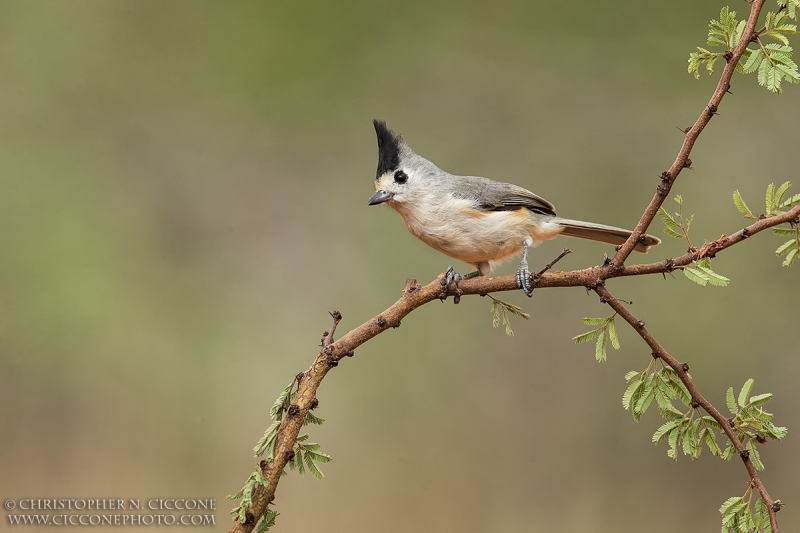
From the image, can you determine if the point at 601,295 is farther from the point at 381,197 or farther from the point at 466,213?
the point at 381,197

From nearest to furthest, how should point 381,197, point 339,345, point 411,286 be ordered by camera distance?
point 339,345, point 411,286, point 381,197

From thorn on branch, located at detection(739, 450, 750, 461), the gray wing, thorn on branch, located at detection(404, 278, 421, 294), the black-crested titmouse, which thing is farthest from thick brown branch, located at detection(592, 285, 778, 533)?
the gray wing

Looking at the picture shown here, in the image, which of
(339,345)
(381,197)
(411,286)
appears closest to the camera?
(339,345)

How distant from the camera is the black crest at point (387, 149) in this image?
6.86 ft

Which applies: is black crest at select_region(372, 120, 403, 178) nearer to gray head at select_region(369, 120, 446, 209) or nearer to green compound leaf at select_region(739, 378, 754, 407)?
gray head at select_region(369, 120, 446, 209)

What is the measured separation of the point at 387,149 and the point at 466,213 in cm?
30

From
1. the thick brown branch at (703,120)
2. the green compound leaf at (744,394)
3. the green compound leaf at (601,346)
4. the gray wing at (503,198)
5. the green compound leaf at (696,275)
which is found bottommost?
the green compound leaf at (744,394)

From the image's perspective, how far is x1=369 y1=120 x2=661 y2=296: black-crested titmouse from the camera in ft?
6.77

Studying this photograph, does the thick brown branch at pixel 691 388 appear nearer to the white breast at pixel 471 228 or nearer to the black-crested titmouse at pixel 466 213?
the black-crested titmouse at pixel 466 213

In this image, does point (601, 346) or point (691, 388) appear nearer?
point (691, 388)

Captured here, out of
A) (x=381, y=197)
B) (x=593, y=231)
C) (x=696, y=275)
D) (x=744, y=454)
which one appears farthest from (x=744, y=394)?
(x=381, y=197)

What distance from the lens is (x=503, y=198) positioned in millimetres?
2270

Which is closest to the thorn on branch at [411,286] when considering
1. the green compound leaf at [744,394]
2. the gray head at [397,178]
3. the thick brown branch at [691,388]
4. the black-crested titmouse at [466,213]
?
the thick brown branch at [691,388]

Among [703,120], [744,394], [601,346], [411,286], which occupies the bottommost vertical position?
[744,394]
